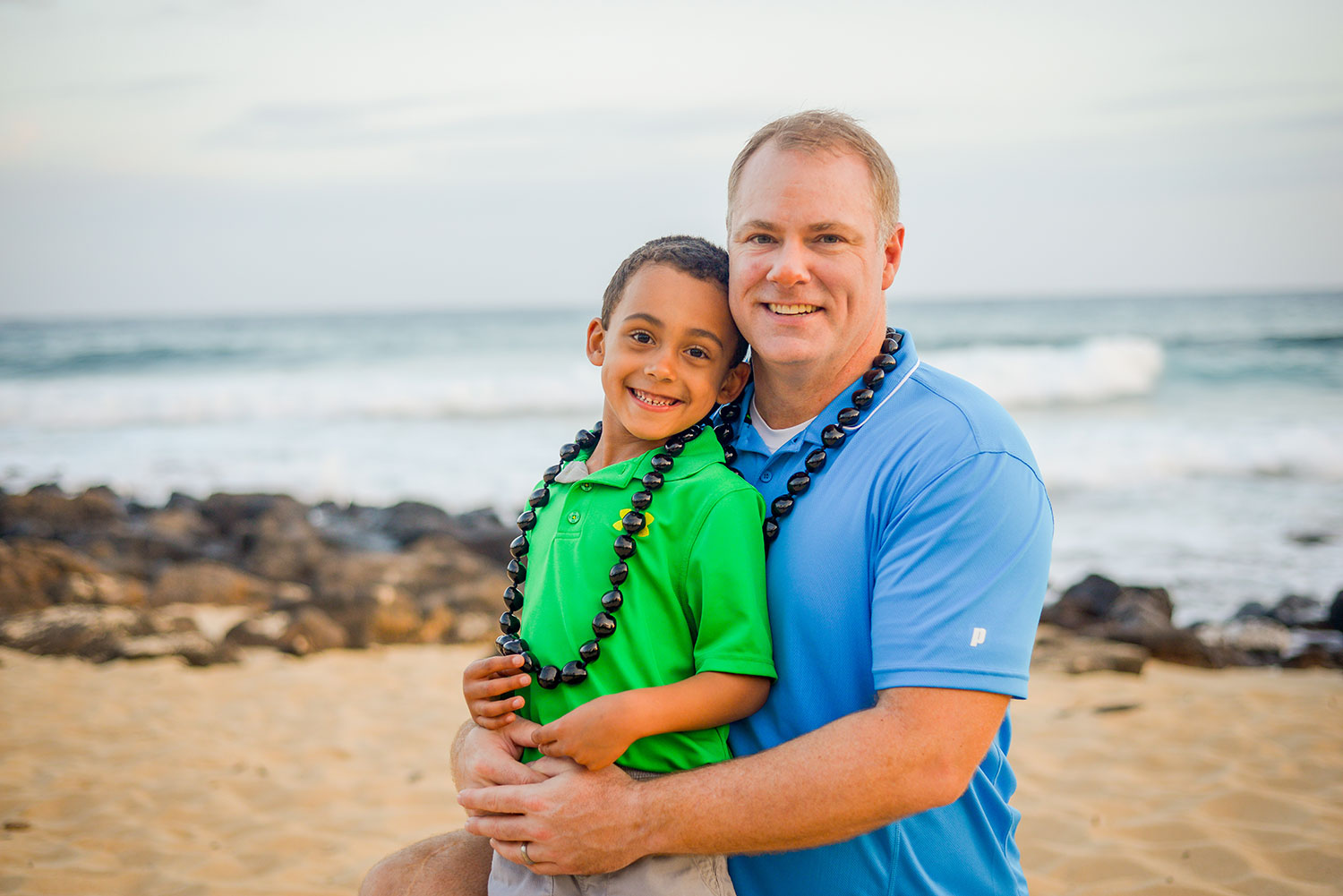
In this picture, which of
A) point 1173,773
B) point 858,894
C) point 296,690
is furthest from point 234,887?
point 1173,773

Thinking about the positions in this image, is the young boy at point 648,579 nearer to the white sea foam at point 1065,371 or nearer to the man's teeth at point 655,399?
the man's teeth at point 655,399

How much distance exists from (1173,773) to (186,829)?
489 centimetres

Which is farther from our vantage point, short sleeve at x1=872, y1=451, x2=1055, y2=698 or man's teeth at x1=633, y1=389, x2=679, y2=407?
man's teeth at x1=633, y1=389, x2=679, y2=407

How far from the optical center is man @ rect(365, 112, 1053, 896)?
192 centimetres

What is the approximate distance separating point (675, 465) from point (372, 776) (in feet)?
12.2

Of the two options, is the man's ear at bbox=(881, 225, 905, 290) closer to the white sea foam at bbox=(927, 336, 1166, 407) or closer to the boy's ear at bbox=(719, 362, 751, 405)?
the boy's ear at bbox=(719, 362, 751, 405)

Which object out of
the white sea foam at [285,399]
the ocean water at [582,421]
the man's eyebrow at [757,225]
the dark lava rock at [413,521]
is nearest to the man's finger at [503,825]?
the man's eyebrow at [757,225]

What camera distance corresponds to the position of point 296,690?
6.49 m

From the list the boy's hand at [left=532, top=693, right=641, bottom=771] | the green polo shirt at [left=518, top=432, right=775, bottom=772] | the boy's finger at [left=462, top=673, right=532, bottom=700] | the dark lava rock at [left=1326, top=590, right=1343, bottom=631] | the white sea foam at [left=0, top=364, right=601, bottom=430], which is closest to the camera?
the boy's hand at [left=532, top=693, right=641, bottom=771]

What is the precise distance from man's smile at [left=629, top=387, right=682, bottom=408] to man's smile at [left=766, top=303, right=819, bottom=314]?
1.06ft

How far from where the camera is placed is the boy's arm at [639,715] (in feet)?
6.55

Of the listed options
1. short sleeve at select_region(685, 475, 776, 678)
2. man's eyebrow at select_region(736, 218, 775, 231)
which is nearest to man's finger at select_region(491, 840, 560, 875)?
short sleeve at select_region(685, 475, 776, 678)

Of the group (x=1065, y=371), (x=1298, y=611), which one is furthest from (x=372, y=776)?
(x=1065, y=371)

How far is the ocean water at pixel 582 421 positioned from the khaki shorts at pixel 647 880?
7.74 meters
